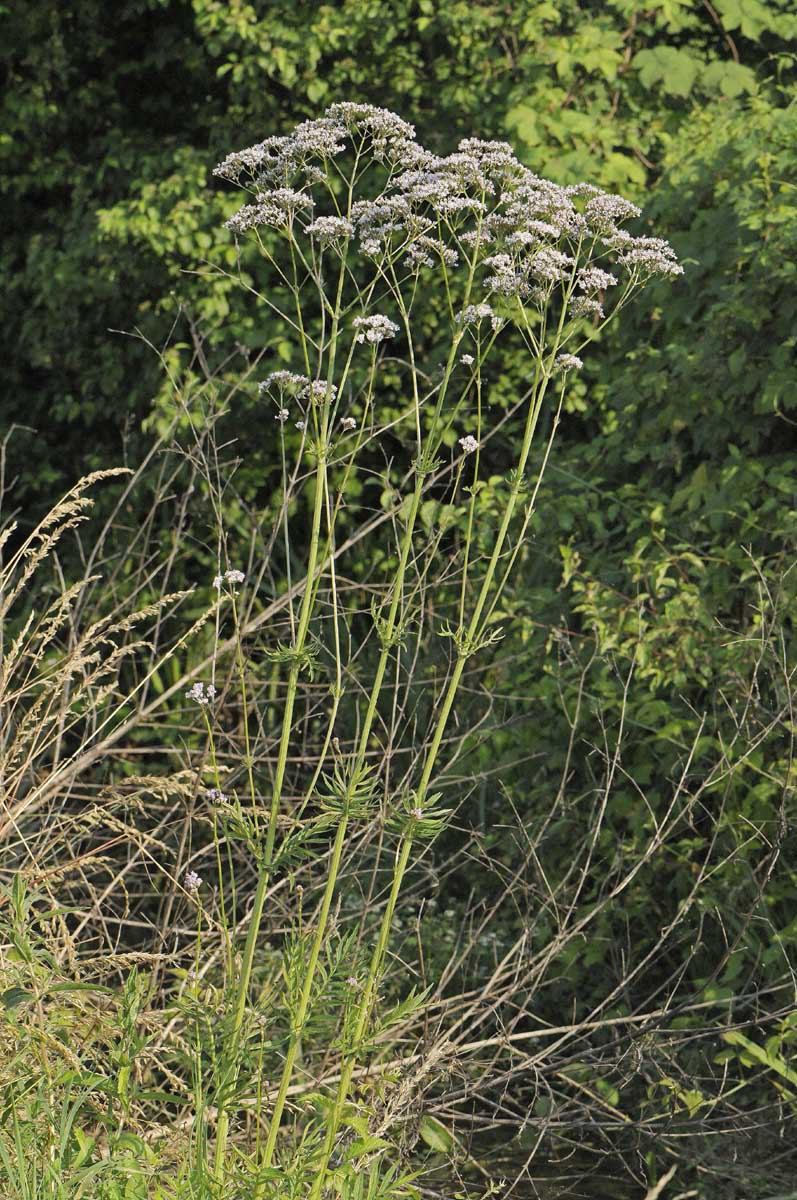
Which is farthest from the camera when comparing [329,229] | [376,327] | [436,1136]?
[436,1136]

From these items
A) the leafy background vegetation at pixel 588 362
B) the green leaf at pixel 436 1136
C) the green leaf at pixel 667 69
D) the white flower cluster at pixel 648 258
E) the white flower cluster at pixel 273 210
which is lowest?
the green leaf at pixel 436 1136

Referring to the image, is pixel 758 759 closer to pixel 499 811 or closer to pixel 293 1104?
pixel 499 811

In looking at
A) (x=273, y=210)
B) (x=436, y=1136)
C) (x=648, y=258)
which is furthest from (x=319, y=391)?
(x=436, y=1136)

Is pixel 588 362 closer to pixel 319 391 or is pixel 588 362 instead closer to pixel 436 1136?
pixel 436 1136

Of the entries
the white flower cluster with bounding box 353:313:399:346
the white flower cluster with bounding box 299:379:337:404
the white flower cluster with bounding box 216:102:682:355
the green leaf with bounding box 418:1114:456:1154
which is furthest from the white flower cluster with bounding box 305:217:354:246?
the green leaf with bounding box 418:1114:456:1154

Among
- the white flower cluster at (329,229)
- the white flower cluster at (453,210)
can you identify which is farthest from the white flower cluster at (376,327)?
the white flower cluster at (329,229)

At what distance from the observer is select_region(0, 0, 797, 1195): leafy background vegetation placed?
4680mm

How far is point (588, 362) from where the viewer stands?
6637mm

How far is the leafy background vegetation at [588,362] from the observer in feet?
15.4

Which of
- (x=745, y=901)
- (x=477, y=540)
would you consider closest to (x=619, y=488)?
(x=477, y=540)

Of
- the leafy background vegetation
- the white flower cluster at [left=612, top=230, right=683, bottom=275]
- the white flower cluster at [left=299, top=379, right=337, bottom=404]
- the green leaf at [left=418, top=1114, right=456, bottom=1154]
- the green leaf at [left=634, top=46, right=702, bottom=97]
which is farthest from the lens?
the green leaf at [left=634, top=46, right=702, bottom=97]

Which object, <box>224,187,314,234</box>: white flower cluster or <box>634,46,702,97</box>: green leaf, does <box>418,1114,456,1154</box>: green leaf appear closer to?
<box>224,187,314,234</box>: white flower cluster

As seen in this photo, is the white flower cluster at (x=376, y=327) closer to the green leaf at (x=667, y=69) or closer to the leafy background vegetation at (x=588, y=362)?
the leafy background vegetation at (x=588, y=362)

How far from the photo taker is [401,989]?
541cm
